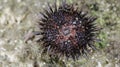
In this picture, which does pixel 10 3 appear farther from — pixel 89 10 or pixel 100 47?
pixel 100 47

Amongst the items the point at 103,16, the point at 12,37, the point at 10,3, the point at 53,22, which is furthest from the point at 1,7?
the point at 103,16

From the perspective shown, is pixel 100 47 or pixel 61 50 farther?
pixel 100 47

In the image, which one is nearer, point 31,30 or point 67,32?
point 67,32

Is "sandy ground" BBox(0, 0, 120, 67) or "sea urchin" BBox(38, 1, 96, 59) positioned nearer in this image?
"sea urchin" BBox(38, 1, 96, 59)
